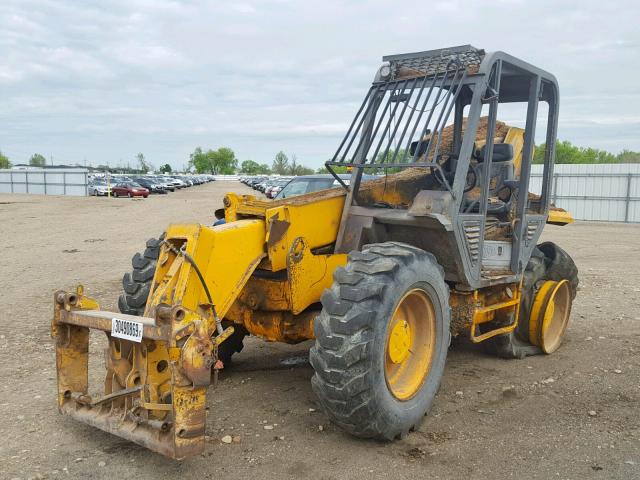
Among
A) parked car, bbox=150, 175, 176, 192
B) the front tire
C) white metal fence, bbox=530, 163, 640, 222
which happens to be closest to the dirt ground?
the front tire

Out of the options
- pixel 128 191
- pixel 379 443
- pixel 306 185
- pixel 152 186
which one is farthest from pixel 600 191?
pixel 152 186

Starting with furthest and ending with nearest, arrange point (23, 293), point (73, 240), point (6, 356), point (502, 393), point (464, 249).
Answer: point (73, 240) → point (23, 293) → point (6, 356) → point (502, 393) → point (464, 249)

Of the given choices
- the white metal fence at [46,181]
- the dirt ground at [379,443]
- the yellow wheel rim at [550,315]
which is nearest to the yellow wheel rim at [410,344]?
the dirt ground at [379,443]

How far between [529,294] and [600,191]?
2422cm

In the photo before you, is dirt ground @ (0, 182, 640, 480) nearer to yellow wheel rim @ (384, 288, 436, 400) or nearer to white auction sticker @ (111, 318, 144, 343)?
yellow wheel rim @ (384, 288, 436, 400)

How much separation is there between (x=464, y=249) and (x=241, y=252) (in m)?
1.93

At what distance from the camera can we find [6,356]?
6555 mm

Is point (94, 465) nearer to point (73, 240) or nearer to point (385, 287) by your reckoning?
point (385, 287)

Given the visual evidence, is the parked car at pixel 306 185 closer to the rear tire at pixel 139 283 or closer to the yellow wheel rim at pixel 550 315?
the yellow wheel rim at pixel 550 315

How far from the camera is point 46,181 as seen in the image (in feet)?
157

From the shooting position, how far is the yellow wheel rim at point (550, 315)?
6.70 metres

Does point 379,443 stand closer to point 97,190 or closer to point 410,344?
point 410,344

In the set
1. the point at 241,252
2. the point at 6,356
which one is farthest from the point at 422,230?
the point at 6,356

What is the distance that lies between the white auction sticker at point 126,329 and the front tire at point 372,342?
3.75 feet
